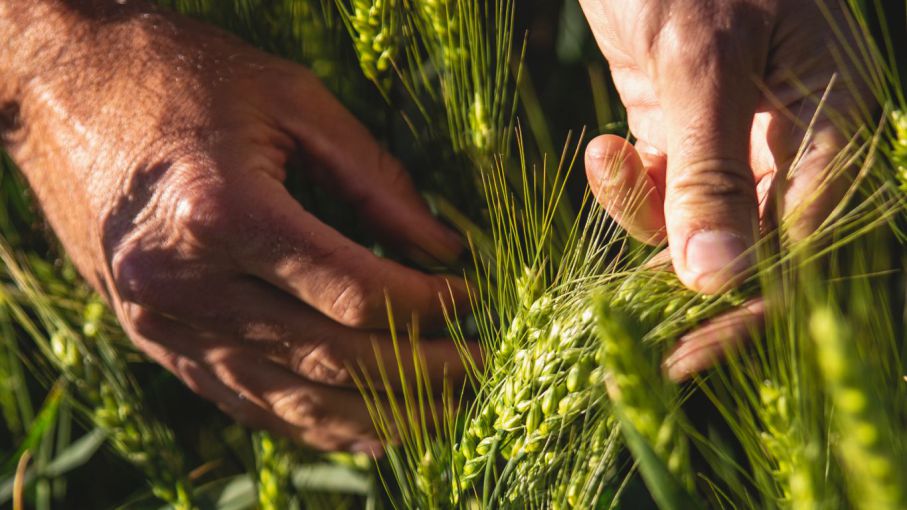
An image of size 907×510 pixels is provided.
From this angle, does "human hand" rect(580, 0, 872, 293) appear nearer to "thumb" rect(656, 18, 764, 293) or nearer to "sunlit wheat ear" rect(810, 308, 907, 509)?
"thumb" rect(656, 18, 764, 293)

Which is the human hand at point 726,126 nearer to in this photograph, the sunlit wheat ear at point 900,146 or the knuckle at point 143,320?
the sunlit wheat ear at point 900,146

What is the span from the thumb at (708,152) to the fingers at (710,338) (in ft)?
0.10

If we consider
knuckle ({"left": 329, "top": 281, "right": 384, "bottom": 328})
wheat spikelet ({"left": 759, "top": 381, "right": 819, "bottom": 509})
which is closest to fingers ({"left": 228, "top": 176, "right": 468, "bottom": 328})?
knuckle ({"left": 329, "top": 281, "right": 384, "bottom": 328})

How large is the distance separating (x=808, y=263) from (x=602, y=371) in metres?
0.15

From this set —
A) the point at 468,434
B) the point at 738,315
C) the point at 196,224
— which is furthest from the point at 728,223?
the point at 196,224

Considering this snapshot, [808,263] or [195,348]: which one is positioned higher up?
[808,263]

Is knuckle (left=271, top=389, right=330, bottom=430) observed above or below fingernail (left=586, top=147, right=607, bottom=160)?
below

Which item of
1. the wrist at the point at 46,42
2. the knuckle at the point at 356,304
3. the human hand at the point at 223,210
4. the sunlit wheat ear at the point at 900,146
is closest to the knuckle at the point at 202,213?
the human hand at the point at 223,210

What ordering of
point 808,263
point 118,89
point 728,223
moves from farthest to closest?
point 118,89 < point 728,223 < point 808,263

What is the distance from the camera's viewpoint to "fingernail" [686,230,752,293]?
59cm

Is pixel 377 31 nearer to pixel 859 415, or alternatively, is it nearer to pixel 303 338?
pixel 303 338

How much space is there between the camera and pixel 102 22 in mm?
965

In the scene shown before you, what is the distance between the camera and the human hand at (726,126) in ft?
2.13

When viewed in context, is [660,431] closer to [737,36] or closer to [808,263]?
[808,263]
